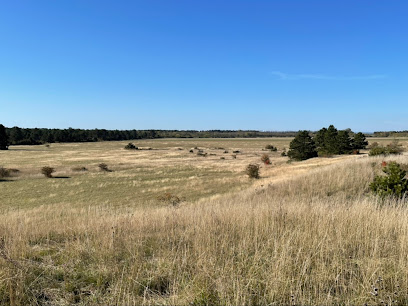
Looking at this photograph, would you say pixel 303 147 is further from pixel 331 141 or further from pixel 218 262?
pixel 218 262

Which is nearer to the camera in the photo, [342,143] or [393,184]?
[393,184]

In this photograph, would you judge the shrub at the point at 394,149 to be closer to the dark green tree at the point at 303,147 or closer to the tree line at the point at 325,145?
the tree line at the point at 325,145

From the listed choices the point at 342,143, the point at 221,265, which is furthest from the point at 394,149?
the point at 221,265

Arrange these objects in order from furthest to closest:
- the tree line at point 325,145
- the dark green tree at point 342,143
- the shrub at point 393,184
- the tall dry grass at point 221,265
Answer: the dark green tree at point 342,143
the tree line at point 325,145
the shrub at point 393,184
the tall dry grass at point 221,265

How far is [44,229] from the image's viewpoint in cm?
625

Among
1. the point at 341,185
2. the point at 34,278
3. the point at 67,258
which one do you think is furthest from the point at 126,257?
the point at 341,185

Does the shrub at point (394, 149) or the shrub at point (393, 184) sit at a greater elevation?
the shrub at point (394, 149)

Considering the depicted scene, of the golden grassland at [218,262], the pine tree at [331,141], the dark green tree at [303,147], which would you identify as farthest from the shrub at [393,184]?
the pine tree at [331,141]

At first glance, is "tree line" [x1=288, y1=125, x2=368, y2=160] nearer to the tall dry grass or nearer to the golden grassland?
the golden grassland

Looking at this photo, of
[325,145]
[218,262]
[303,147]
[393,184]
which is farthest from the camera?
[325,145]

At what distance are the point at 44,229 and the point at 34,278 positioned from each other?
9.94 ft

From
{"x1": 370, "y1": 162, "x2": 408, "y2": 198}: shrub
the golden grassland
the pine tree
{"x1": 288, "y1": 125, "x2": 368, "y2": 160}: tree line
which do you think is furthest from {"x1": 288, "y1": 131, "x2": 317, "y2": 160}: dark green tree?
the golden grassland

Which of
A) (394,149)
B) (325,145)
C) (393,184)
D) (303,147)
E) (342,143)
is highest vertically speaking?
(342,143)

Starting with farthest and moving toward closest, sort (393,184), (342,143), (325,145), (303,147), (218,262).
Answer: (325,145) → (342,143) → (303,147) → (393,184) → (218,262)
